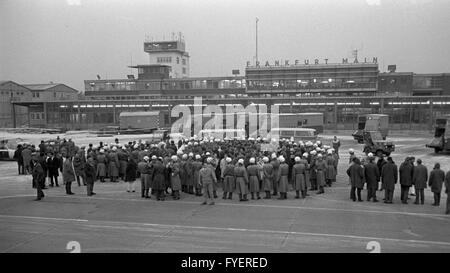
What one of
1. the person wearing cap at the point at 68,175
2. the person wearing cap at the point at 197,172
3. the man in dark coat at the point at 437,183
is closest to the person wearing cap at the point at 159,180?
the person wearing cap at the point at 197,172

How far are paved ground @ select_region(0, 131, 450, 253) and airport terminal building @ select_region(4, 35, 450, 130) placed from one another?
40.0m

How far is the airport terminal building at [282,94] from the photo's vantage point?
6150cm

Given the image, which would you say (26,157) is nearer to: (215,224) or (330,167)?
(215,224)

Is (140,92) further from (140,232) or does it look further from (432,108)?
(140,232)

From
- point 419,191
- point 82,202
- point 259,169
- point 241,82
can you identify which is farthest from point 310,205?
point 241,82

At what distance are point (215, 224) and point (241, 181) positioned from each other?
12.6ft

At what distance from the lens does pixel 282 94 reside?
81.2m

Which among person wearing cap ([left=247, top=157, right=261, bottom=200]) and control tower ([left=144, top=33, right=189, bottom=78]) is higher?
control tower ([left=144, top=33, right=189, bottom=78])

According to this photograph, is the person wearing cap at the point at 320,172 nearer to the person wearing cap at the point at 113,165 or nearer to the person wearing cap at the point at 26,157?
the person wearing cap at the point at 113,165

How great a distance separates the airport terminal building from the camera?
202 ft

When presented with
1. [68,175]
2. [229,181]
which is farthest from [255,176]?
[68,175]

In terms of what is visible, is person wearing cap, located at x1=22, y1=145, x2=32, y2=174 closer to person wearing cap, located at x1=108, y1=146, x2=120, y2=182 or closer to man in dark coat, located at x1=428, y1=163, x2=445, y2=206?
person wearing cap, located at x1=108, y1=146, x2=120, y2=182

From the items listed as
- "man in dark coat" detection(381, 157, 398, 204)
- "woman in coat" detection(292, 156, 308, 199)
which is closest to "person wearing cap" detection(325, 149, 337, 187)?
"woman in coat" detection(292, 156, 308, 199)
